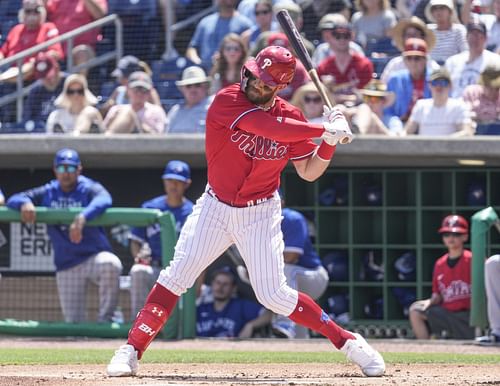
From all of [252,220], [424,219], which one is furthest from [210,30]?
[252,220]

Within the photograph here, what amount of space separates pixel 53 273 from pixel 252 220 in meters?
4.86

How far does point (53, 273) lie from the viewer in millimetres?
10117

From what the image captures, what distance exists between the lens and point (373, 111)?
10.3 metres

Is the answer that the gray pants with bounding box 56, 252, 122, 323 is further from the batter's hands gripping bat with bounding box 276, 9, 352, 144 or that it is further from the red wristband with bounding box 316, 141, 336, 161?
the red wristband with bounding box 316, 141, 336, 161

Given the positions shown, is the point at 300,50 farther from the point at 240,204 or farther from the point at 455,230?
the point at 455,230

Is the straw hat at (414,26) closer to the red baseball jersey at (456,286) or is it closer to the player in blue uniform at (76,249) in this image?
the red baseball jersey at (456,286)

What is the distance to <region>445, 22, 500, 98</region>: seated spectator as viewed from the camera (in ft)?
33.5

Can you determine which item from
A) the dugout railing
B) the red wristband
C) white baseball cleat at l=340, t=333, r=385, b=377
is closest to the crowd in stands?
the dugout railing

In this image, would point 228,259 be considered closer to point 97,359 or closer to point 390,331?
point 390,331

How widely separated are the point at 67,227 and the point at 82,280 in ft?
1.48

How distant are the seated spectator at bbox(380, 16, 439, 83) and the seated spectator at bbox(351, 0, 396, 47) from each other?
1.60 ft

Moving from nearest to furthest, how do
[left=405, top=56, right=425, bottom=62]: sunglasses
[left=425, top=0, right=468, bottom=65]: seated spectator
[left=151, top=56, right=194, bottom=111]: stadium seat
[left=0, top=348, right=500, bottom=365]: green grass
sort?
[left=0, top=348, right=500, bottom=365]: green grass
[left=405, top=56, right=425, bottom=62]: sunglasses
[left=425, top=0, right=468, bottom=65]: seated spectator
[left=151, top=56, right=194, bottom=111]: stadium seat

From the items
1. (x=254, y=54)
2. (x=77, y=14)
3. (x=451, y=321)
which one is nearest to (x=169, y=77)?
(x=254, y=54)

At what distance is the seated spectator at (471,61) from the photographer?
10.2 m
